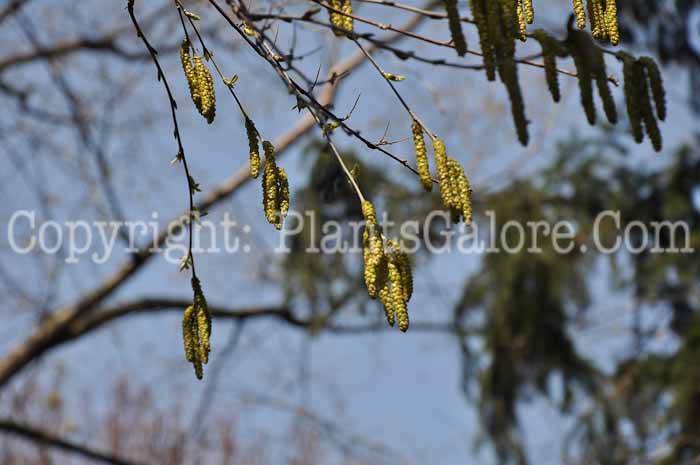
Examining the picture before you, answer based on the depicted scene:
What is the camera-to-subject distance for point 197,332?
5.93 ft

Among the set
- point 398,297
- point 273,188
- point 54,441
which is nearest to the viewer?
point 398,297

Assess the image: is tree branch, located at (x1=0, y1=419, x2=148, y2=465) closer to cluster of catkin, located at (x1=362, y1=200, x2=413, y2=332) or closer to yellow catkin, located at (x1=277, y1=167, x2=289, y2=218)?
yellow catkin, located at (x1=277, y1=167, x2=289, y2=218)

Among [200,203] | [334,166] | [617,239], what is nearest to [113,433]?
[200,203]

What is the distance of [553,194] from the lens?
7.15 m

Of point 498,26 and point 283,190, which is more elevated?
point 498,26

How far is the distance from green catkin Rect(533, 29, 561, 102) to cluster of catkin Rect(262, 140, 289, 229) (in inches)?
22.3

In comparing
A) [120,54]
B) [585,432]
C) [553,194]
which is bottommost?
[585,432]

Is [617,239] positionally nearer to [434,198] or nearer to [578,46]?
[434,198]

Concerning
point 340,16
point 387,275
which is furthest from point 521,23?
point 387,275

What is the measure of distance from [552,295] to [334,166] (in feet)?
15.6

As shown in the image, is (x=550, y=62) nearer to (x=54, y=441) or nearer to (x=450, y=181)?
(x=450, y=181)

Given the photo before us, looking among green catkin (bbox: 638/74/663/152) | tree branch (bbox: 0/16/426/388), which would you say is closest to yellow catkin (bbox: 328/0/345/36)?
green catkin (bbox: 638/74/663/152)

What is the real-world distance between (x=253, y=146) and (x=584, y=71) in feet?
2.37

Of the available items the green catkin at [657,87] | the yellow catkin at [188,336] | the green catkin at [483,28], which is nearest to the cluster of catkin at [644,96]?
the green catkin at [657,87]
